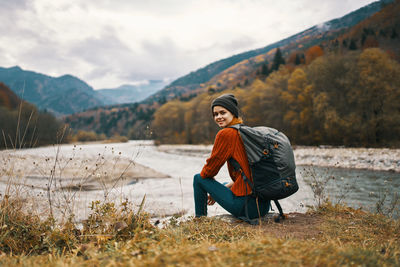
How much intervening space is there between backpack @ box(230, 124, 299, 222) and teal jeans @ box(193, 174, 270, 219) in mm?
364


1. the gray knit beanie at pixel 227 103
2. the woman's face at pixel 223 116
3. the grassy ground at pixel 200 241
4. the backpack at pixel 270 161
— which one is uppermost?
the gray knit beanie at pixel 227 103

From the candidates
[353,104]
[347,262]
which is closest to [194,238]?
[347,262]

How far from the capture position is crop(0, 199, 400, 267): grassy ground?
4.60 feet

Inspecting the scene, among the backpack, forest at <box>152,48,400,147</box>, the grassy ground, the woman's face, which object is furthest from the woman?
forest at <box>152,48,400,147</box>

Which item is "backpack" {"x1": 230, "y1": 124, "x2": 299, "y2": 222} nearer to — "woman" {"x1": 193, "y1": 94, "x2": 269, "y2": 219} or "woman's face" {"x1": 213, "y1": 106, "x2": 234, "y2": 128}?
"woman" {"x1": 193, "y1": 94, "x2": 269, "y2": 219}

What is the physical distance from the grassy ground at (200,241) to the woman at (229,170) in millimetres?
243

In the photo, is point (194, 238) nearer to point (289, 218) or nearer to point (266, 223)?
point (266, 223)

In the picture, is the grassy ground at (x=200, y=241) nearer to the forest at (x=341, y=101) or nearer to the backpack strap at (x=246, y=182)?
the backpack strap at (x=246, y=182)

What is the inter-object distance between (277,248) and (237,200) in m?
1.42

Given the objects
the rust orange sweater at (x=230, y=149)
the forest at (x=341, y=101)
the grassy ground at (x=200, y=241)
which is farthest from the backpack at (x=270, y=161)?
the forest at (x=341, y=101)

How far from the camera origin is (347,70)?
22.9 m

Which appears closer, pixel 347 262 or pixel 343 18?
pixel 347 262

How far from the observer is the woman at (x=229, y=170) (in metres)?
2.77

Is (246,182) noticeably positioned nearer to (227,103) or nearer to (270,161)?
(270,161)
